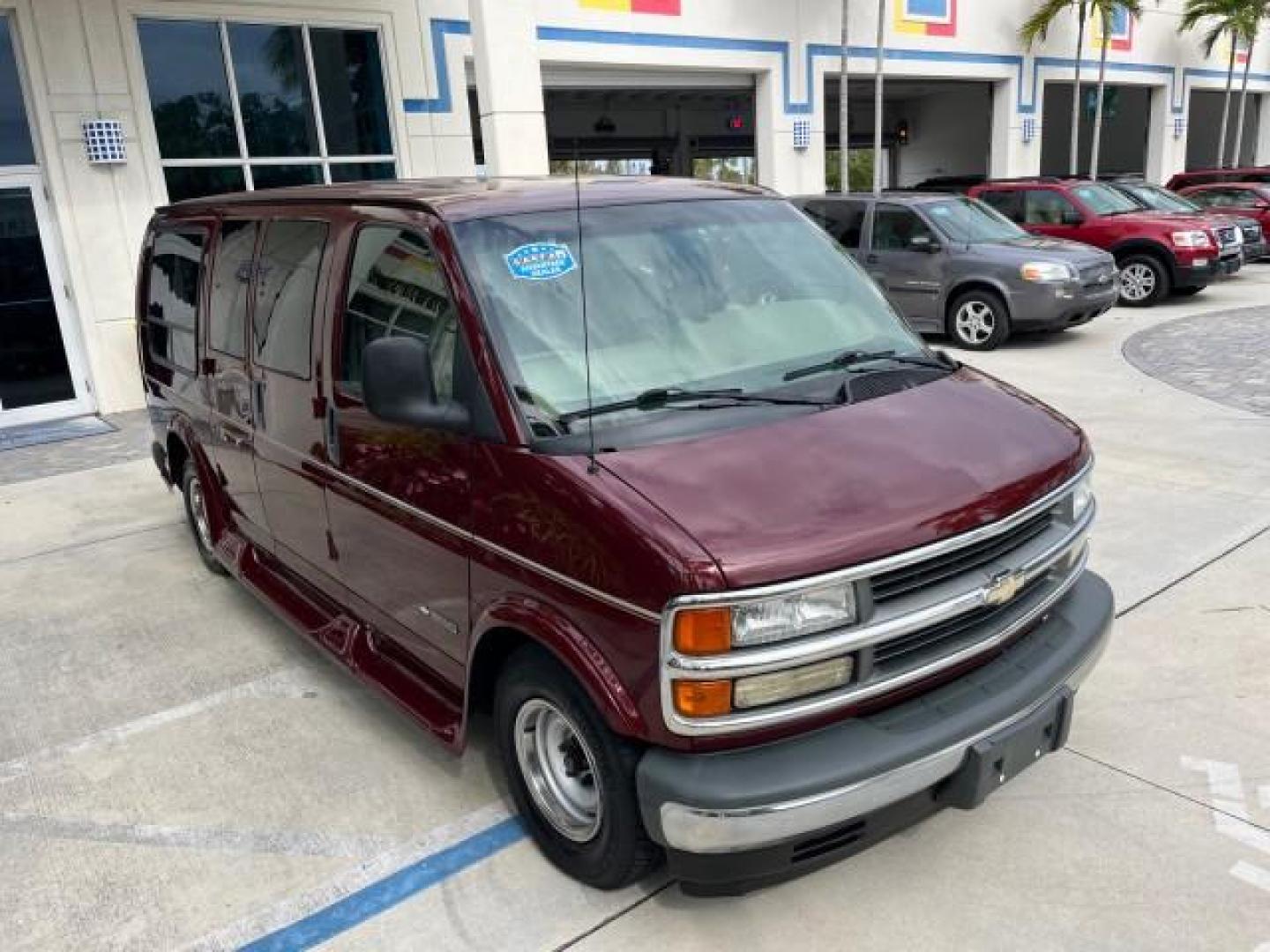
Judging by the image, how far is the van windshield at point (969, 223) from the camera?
37.9 feet

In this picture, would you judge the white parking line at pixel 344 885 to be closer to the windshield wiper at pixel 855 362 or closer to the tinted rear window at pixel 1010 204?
the windshield wiper at pixel 855 362

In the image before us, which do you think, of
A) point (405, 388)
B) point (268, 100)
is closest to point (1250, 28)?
point (268, 100)

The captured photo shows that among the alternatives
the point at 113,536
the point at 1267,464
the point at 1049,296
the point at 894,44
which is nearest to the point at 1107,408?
the point at 1267,464

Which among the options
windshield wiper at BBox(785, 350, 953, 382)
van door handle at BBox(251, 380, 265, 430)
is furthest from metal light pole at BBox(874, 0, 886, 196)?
van door handle at BBox(251, 380, 265, 430)

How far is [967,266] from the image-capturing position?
1125 cm

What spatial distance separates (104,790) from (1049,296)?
1020 centimetres

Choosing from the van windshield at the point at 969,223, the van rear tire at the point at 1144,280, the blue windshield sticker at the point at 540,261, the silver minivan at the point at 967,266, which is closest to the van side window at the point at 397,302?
the blue windshield sticker at the point at 540,261

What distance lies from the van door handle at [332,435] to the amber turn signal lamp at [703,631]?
176 centimetres

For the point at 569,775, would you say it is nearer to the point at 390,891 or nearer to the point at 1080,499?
the point at 390,891

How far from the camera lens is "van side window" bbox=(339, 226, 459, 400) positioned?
3.07m

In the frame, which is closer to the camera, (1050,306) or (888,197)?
(1050,306)

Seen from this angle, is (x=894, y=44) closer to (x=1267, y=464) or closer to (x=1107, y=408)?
(x=1107, y=408)

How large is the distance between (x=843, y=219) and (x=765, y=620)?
1072cm

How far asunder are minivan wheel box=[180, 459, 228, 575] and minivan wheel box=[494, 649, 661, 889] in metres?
2.98
